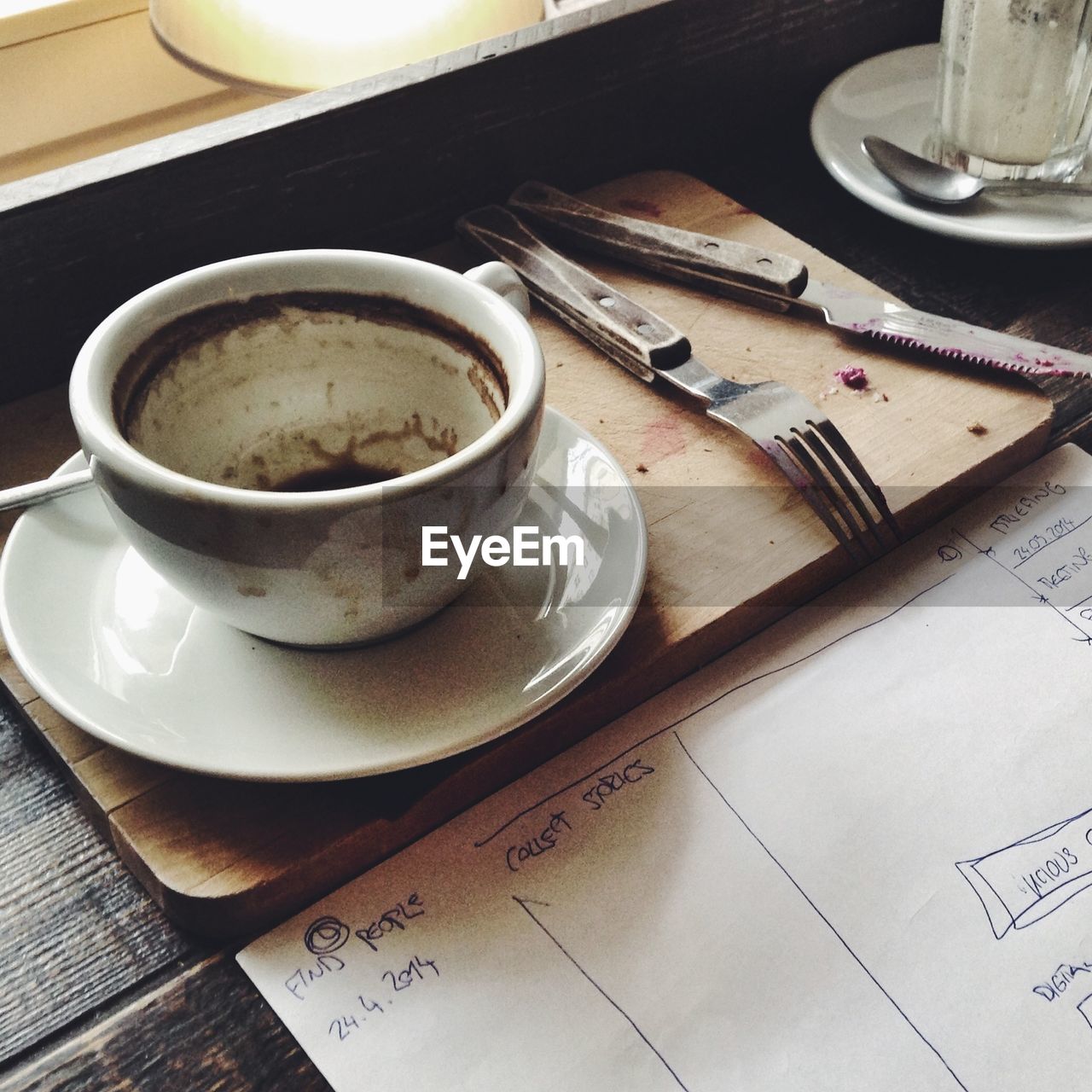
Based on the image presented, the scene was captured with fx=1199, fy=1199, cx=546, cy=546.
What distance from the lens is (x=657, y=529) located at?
56 centimetres

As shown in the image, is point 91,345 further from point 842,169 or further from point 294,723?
point 842,169

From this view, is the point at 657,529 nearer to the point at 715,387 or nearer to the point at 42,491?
the point at 715,387

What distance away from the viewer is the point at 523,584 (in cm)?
50

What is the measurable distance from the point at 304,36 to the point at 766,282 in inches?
15.9

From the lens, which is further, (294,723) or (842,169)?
(842,169)

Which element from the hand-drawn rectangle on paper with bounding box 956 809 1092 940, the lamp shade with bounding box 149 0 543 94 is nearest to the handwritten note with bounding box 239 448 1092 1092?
the hand-drawn rectangle on paper with bounding box 956 809 1092 940

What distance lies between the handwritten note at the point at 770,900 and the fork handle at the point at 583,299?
0.18 m

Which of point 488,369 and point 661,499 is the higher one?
point 488,369

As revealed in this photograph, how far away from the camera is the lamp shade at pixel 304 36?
850 millimetres

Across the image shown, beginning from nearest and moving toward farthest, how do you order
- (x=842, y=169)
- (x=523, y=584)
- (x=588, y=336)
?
(x=523, y=584), (x=588, y=336), (x=842, y=169)

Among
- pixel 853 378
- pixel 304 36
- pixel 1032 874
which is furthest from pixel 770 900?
pixel 304 36

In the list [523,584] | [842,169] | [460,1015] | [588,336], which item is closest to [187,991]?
[460,1015]

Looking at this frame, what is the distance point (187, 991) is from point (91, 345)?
234 mm

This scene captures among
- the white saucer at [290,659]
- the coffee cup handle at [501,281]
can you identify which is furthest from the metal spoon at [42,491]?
the coffee cup handle at [501,281]
